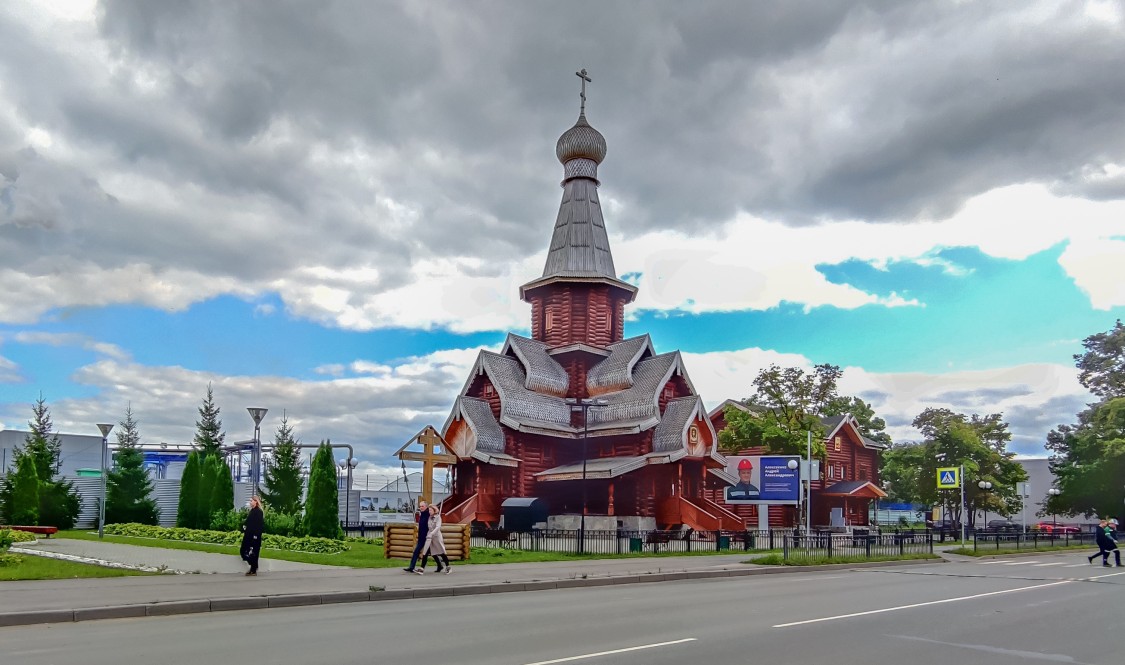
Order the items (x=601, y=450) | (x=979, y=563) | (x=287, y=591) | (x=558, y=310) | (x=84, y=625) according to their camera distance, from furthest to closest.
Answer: (x=558, y=310) → (x=601, y=450) → (x=979, y=563) → (x=287, y=591) → (x=84, y=625)

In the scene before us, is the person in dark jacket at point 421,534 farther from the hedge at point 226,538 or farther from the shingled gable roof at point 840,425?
the shingled gable roof at point 840,425

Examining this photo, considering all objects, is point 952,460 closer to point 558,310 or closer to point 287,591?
point 558,310

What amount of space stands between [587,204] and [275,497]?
2441cm

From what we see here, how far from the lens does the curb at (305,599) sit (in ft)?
39.7

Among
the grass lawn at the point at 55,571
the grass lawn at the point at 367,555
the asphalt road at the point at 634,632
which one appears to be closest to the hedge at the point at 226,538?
the grass lawn at the point at 367,555

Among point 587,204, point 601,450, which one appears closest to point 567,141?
point 587,204

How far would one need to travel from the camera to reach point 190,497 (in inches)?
1681

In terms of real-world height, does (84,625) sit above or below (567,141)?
below

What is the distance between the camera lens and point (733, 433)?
51.6 meters

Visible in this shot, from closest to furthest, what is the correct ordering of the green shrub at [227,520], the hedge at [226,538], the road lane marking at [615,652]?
the road lane marking at [615,652] → the hedge at [226,538] → the green shrub at [227,520]

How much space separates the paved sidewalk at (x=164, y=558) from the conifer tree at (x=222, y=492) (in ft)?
39.4

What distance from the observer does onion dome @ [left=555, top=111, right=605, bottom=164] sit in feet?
172

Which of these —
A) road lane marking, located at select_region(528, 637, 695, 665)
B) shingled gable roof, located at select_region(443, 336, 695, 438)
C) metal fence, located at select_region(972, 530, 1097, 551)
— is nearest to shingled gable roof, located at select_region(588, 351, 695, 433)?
shingled gable roof, located at select_region(443, 336, 695, 438)

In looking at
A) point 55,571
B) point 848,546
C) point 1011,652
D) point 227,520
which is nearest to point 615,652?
point 1011,652
